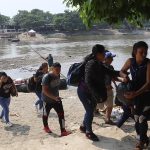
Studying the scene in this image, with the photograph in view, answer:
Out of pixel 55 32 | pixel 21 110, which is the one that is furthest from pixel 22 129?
pixel 55 32

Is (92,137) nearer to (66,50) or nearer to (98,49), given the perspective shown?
(98,49)

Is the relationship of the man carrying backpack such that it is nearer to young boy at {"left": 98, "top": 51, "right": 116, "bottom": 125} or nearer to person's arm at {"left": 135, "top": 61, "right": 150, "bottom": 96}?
person's arm at {"left": 135, "top": 61, "right": 150, "bottom": 96}

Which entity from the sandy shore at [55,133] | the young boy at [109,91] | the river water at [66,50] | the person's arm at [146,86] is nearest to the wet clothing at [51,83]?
the sandy shore at [55,133]

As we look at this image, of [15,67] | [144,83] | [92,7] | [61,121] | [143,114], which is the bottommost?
[15,67]

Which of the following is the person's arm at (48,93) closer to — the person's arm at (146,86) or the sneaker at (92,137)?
the sneaker at (92,137)

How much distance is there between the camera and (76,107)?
11352 millimetres

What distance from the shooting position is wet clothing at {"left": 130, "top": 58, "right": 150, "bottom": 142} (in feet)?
19.0

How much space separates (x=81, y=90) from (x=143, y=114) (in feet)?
4.32

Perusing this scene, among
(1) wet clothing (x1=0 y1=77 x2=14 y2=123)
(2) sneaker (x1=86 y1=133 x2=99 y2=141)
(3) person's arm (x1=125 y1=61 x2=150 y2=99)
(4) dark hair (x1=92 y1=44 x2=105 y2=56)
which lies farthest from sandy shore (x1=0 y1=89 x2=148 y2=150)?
(4) dark hair (x1=92 y1=44 x2=105 y2=56)

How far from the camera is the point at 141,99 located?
5.90 m

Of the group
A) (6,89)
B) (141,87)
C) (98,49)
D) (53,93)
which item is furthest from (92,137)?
(6,89)

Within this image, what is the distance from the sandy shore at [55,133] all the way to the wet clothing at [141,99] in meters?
0.58

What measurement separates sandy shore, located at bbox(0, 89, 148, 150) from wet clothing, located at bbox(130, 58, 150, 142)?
22.8 inches

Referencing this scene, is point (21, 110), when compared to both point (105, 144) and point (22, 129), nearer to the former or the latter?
point (22, 129)
